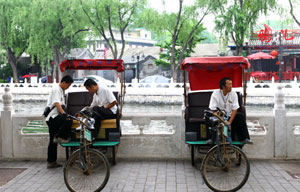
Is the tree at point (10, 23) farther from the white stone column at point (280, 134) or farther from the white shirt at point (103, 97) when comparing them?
the white stone column at point (280, 134)

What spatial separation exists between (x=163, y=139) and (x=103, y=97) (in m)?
1.47

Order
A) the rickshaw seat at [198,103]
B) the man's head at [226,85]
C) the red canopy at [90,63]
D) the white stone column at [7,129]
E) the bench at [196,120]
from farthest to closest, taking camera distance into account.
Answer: the red canopy at [90,63] → the white stone column at [7,129] → the rickshaw seat at [198,103] → the bench at [196,120] → the man's head at [226,85]

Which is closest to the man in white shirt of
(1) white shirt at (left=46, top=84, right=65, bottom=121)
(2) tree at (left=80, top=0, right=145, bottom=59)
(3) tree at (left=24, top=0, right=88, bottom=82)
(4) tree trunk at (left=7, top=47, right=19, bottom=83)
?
(1) white shirt at (left=46, top=84, right=65, bottom=121)

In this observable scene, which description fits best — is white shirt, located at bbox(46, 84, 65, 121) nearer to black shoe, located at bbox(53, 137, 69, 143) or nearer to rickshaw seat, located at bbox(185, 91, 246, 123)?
black shoe, located at bbox(53, 137, 69, 143)

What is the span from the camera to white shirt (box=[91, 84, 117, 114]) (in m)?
5.82

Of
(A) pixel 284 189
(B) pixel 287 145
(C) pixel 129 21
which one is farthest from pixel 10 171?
(C) pixel 129 21

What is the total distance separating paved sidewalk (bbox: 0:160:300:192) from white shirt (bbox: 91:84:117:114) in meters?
1.09

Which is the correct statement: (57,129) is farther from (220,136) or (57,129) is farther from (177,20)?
(177,20)

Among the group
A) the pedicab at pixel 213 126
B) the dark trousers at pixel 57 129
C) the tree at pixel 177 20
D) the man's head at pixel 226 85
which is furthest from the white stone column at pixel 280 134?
the tree at pixel 177 20

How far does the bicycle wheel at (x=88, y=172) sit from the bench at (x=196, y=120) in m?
1.69

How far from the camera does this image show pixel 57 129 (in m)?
5.90

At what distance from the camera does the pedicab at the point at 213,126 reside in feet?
15.6

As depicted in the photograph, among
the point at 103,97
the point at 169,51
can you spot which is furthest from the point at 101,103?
the point at 169,51

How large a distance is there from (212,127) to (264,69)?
30.2m
